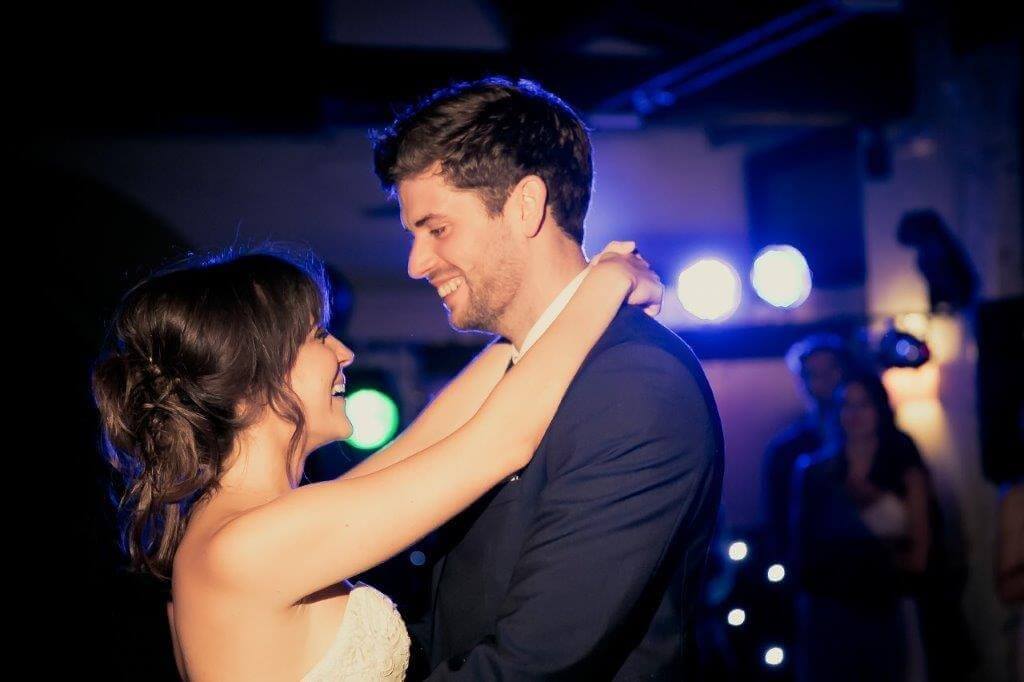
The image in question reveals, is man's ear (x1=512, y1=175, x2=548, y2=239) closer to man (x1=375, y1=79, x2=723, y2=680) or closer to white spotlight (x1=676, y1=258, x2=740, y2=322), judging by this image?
man (x1=375, y1=79, x2=723, y2=680)

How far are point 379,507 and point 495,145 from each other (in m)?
0.80

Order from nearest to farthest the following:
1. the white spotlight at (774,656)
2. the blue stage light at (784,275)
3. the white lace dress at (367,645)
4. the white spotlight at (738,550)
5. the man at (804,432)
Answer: the white lace dress at (367,645) → the white spotlight at (774,656) → the white spotlight at (738,550) → the man at (804,432) → the blue stage light at (784,275)

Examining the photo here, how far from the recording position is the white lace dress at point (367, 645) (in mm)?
1700

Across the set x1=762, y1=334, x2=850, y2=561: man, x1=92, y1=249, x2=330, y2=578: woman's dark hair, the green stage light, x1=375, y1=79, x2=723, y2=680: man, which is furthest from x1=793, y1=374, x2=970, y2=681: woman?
x1=92, y1=249, x2=330, y2=578: woman's dark hair

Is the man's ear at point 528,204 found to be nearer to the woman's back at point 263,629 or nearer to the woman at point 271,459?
the woman at point 271,459

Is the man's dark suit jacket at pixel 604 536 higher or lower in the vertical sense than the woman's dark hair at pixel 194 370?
lower

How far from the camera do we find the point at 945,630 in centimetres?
549

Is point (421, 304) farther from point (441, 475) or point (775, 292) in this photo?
point (441, 475)

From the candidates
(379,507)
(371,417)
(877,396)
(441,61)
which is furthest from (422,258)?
(371,417)

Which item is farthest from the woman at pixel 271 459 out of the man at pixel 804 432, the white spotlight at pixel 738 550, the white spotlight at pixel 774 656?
the man at pixel 804 432

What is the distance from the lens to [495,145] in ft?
6.17

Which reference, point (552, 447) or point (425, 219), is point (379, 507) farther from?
point (425, 219)

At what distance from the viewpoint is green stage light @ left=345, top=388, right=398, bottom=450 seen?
5180 mm

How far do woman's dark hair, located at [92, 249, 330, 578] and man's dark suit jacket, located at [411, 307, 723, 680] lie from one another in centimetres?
50
